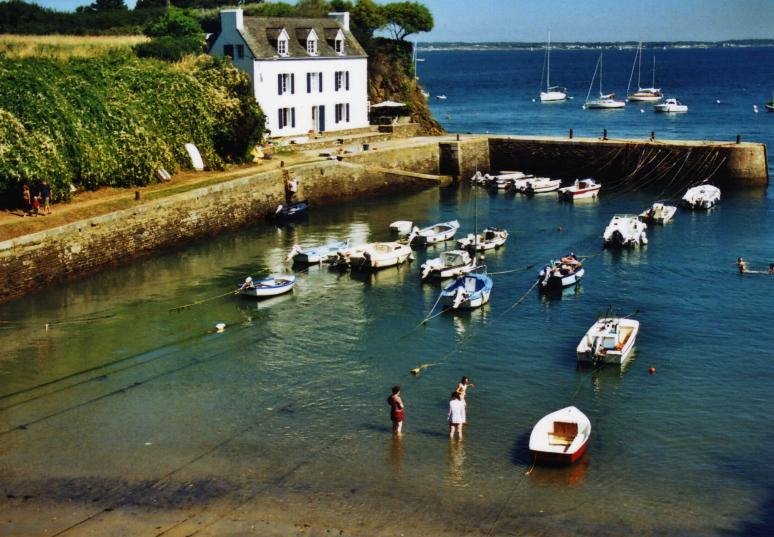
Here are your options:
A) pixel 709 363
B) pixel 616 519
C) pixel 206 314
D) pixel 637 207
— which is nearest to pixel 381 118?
pixel 637 207

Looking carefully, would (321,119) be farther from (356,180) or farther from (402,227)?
(402,227)

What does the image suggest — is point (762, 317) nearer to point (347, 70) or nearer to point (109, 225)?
point (109, 225)

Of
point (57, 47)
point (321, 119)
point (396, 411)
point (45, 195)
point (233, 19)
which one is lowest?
point (396, 411)

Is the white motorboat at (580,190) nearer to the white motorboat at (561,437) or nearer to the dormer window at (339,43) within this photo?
the dormer window at (339,43)

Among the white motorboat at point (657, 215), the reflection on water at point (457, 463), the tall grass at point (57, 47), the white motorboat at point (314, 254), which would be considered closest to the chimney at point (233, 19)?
the tall grass at point (57, 47)

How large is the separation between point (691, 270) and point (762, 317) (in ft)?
28.7

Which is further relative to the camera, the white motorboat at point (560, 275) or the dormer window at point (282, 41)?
the dormer window at point (282, 41)

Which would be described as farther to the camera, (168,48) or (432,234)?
(168,48)

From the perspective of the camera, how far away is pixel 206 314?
4469 centimetres

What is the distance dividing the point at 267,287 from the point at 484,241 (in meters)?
15.5

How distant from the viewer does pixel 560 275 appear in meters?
48.3

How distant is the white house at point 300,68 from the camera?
258ft

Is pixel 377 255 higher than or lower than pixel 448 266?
higher

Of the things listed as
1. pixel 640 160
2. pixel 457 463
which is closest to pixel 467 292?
pixel 457 463
